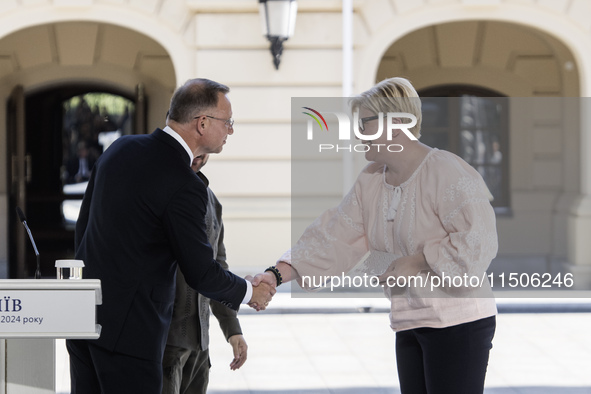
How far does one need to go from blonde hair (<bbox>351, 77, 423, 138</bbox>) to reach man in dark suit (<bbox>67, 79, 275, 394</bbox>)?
0.61 metres

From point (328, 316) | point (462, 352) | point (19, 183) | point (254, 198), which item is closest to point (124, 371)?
point (462, 352)

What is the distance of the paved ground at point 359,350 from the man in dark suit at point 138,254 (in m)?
2.93

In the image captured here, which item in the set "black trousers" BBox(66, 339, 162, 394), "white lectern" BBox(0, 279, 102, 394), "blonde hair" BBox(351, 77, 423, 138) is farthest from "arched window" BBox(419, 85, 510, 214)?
"white lectern" BBox(0, 279, 102, 394)

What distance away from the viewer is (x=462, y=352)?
2773 millimetres

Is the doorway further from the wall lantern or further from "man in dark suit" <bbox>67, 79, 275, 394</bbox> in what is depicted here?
"man in dark suit" <bbox>67, 79, 275, 394</bbox>

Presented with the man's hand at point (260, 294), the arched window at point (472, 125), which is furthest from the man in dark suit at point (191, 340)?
the arched window at point (472, 125)

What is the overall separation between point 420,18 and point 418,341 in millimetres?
7108

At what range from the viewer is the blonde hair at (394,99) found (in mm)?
2807

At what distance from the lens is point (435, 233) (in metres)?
2.85

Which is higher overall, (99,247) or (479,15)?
(479,15)

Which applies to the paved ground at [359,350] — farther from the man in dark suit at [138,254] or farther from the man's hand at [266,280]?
the man in dark suit at [138,254]

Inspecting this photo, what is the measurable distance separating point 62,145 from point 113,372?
10.1 metres

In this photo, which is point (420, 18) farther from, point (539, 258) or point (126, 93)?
point (126, 93)

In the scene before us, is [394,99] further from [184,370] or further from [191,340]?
[184,370]
